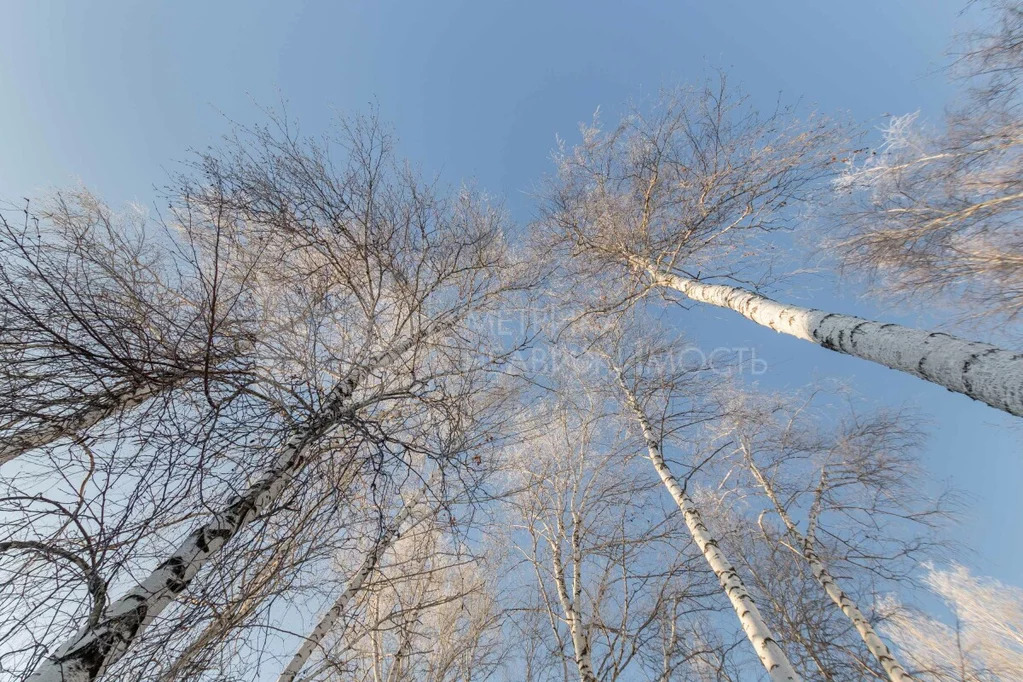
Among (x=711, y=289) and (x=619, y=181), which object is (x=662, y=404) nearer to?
(x=711, y=289)

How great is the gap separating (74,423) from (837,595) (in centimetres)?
725

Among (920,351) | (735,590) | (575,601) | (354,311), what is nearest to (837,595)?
(735,590)

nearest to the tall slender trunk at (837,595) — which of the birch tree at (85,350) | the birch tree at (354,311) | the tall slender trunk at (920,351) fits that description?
the tall slender trunk at (920,351)

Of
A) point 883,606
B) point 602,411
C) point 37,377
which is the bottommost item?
point 883,606

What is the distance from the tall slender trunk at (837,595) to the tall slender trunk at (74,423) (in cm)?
629

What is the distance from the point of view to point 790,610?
5895 mm

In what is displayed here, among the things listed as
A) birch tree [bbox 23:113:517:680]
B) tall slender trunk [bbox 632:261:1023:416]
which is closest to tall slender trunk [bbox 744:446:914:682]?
tall slender trunk [bbox 632:261:1023:416]

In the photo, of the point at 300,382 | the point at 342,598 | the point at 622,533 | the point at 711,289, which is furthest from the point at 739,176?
the point at 342,598

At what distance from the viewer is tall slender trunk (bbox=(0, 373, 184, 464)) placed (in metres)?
2.17

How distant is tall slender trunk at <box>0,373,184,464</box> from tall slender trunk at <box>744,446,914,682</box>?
629cm

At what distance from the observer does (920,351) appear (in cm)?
208

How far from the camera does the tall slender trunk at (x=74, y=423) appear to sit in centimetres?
217

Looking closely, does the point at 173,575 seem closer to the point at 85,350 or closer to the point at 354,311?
the point at 85,350

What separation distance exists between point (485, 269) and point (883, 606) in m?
7.37
